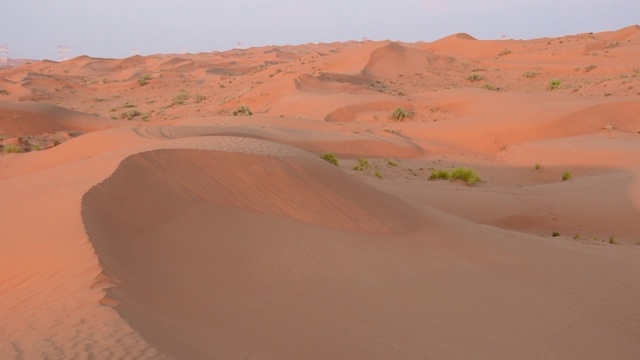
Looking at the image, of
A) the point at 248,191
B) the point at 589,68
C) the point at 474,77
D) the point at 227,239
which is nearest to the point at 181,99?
the point at 474,77

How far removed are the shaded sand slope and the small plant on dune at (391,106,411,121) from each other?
1359 centimetres

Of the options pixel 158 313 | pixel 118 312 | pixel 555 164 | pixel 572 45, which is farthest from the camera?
pixel 572 45

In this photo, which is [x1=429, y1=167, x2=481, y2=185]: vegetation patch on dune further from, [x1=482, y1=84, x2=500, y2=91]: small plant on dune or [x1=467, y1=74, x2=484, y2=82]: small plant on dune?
[x1=467, y1=74, x2=484, y2=82]: small plant on dune

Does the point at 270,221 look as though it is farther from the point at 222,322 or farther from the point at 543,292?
the point at 543,292

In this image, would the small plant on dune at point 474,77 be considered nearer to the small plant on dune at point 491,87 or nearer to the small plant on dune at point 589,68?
the small plant on dune at point 491,87

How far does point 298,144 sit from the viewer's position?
16.3m

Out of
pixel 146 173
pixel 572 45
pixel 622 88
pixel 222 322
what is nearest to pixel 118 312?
pixel 222 322

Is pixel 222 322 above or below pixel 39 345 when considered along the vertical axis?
below

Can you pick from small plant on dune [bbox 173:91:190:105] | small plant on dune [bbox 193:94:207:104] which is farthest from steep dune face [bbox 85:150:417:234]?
small plant on dune [bbox 173:91:190:105]

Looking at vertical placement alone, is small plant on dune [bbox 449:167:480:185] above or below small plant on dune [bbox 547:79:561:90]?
below

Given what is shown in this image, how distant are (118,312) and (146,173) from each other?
3428 mm

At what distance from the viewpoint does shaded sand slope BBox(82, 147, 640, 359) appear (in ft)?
14.3

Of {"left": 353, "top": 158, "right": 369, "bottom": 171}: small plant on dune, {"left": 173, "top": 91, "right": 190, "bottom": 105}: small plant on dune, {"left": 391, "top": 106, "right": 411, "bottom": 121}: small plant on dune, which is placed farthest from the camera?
{"left": 173, "top": 91, "right": 190, "bottom": 105}: small plant on dune

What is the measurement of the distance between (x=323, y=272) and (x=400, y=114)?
17066 millimetres
